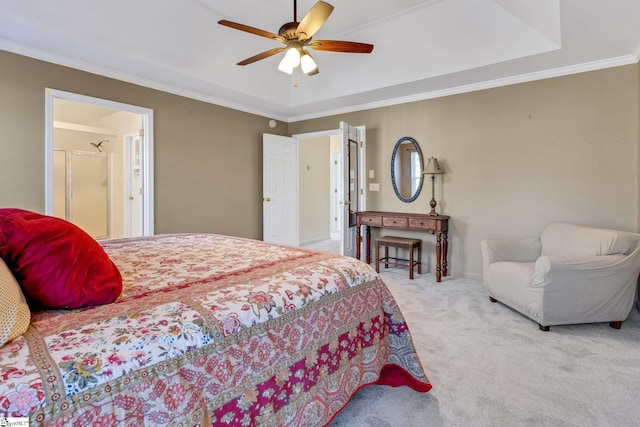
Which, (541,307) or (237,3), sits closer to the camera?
(541,307)

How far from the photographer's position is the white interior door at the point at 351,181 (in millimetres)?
4644

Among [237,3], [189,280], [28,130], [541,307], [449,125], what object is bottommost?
[541,307]

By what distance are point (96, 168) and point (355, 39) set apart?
5570 millimetres

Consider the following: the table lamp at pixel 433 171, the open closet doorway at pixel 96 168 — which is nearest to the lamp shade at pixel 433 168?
the table lamp at pixel 433 171

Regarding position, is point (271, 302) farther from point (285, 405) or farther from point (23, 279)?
point (23, 279)

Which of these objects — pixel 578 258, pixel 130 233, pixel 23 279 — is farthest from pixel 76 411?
pixel 130 233

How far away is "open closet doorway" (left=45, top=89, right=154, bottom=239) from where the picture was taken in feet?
19.0

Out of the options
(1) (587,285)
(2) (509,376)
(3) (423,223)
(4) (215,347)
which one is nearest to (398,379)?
(2) (509,376)

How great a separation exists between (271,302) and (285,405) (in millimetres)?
392

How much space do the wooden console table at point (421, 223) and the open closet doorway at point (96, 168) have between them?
379cm

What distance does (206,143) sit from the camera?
4.63 metres

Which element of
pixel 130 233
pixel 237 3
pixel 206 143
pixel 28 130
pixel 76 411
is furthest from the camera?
pixel 130 233

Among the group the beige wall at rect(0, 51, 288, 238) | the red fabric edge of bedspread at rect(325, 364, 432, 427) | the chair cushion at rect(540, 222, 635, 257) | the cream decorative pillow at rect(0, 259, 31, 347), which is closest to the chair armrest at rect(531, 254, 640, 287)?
the chair cushion at rect(540, 222, 635, 257)

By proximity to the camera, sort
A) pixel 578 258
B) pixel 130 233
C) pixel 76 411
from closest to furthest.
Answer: pixel 76 411
pixel 578 258
pixel 130 233
